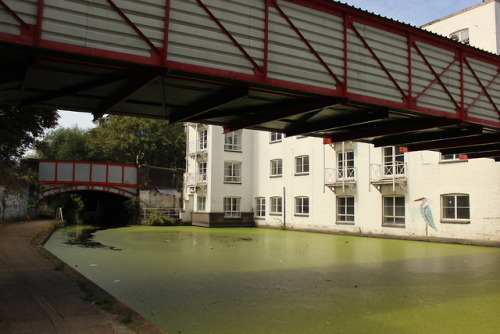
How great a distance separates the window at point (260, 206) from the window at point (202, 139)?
5234 mm

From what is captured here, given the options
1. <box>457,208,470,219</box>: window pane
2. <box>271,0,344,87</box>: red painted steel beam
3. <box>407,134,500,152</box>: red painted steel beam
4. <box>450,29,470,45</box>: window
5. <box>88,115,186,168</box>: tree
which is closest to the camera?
<box>271,0,344,87</box>: red painted steel beam

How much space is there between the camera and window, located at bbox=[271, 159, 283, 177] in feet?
88.8

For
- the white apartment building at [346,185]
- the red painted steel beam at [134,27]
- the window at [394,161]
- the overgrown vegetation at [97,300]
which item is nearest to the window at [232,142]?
the white apartment building at [346,185]

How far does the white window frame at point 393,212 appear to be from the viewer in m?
19.0

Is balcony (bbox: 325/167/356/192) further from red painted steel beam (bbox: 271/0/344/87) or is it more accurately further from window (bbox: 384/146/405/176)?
red painted steel beam (bbox: 271/0/344/87)

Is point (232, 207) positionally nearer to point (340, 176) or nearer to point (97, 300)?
point (340, 176)

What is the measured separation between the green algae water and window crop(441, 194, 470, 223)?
3.07 meters

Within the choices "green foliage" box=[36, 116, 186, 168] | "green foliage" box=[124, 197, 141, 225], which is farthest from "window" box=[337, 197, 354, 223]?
"green foliage" box=[36, 116, 186, 168]

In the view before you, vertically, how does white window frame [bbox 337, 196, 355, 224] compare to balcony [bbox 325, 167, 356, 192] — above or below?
below

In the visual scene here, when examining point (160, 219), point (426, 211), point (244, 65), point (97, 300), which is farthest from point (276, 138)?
point (97, 300)

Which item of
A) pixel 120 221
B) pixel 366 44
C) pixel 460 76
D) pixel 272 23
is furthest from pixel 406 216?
pixel 120 221

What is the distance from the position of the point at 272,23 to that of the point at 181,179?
27574 millimetres

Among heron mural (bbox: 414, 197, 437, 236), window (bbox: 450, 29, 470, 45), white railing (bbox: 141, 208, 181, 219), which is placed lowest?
white railing (bbox: 141, 208, 181, 219)

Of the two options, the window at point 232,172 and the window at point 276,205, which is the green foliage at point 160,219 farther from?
the window at point 276,205
